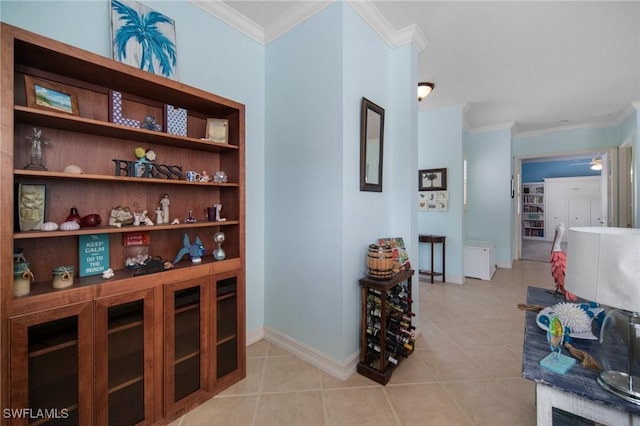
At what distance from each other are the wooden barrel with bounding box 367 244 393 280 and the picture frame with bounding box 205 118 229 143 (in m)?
1.37

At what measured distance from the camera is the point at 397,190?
2480 mm

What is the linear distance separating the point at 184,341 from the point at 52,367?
1.89 feet

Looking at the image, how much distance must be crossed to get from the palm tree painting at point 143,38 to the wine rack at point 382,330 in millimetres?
2064

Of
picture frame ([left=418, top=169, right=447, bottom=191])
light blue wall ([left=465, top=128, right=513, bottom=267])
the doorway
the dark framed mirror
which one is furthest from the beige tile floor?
the doorway

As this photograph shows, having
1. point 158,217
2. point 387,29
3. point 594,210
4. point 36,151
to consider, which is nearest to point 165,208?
point 158,217

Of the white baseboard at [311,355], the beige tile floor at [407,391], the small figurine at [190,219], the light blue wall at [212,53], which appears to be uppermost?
the light blue wall at [212,53]

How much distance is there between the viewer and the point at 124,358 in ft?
4.59

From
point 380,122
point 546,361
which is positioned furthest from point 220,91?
point 546,361

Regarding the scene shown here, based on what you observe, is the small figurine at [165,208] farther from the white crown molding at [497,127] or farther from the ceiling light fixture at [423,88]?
the white crown molding at [497,127]

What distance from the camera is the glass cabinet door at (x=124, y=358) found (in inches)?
51.8

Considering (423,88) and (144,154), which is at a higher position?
(423,88)

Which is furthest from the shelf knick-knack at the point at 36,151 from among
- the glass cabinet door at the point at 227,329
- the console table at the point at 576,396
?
the console table at the point at 576,396

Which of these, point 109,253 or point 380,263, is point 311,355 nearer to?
point 380,263

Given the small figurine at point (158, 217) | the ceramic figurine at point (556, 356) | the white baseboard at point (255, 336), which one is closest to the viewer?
the ceramic figurine at point (556, 356)
